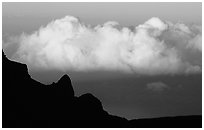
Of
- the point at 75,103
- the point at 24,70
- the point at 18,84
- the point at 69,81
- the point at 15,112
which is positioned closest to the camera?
the point at 15,112

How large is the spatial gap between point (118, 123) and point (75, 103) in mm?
13740

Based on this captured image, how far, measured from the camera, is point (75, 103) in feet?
379

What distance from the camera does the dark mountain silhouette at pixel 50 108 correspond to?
8275cm

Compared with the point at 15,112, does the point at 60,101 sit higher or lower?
higher

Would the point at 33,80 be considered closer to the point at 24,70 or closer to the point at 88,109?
the point at 24,70

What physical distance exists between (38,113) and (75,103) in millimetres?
23060

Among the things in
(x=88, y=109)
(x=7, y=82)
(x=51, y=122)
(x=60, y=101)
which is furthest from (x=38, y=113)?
(x=88, y=109)

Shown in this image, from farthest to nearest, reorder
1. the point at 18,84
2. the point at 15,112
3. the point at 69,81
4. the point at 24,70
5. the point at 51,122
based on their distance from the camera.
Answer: the point at 69,81 → the point at 24,70 → the point at 18,84 → the point at 51,122 → the point at 15,112

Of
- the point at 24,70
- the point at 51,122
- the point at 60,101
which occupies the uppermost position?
the point at 24,70

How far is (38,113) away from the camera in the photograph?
307 feet

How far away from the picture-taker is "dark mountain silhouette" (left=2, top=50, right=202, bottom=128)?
82750mm

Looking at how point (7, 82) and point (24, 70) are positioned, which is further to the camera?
point (24, 70)

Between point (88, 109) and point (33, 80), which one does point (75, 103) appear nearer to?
point (88, 109)

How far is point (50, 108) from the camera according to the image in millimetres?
102812
